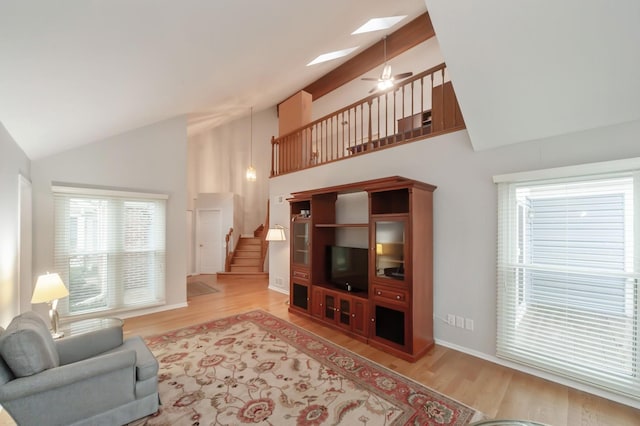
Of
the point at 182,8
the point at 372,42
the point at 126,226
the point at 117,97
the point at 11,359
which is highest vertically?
the point at 372,42

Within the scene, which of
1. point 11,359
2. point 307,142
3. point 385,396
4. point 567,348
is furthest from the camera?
point 307,142

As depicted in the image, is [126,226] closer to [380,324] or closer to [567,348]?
[380,324]

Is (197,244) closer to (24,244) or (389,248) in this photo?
(24,244)

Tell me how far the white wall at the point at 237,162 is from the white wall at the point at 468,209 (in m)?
6.45

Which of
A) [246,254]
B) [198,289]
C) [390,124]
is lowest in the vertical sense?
[198,289]

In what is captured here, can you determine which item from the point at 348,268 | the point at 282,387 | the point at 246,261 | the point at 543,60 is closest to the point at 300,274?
the point at 348,268

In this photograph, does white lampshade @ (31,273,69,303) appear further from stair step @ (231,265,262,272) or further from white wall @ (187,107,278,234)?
white wall @ (187,107,278,234)

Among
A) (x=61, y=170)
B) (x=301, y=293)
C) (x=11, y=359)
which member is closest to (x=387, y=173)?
(x=301, y=293)

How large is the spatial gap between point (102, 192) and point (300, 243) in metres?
3.10

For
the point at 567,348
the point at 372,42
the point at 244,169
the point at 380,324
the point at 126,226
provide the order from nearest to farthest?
the point at 567,348
the point at 380,324
the point at 126,226
the point at 372,42
the point at 244,169

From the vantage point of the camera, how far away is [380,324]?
321cm

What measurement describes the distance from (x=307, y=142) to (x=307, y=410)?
467 centimetres

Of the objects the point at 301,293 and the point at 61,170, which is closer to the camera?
the point at 61,170

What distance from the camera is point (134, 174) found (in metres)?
4.27
